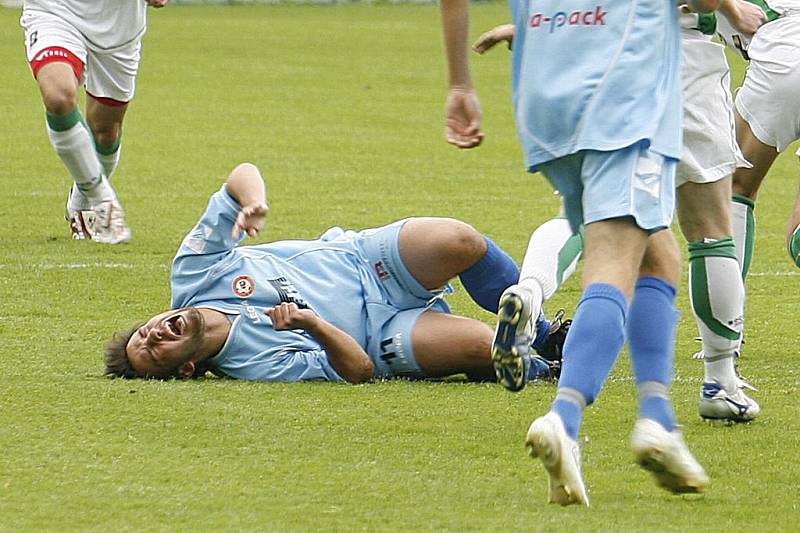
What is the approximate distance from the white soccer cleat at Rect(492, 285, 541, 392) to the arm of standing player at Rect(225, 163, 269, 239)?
978 mm

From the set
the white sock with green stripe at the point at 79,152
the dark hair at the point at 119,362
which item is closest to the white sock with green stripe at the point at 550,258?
the dark hair at the point at 119,362

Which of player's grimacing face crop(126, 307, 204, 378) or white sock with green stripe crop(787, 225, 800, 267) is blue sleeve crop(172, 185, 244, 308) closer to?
player's grimacing face crop(126, 307, 204, 378)

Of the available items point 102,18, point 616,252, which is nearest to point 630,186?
point 616,252

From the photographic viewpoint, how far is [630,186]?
12.5ft

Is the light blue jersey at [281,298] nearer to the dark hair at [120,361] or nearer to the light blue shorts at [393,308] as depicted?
the light blue shorts at [393,308]

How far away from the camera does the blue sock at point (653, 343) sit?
157 inches

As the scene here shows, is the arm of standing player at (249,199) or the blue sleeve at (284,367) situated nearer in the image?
the arm of standing player at (249,199)

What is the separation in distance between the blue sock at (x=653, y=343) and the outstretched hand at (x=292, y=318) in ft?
4.78

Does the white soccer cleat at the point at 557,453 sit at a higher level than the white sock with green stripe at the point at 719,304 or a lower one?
higher

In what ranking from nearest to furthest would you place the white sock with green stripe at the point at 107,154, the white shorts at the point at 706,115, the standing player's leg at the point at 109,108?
the white shorts at the point at 706,115
the standing player's leg at the point at 109,108
the white sock with green stripe at the point at 107,154

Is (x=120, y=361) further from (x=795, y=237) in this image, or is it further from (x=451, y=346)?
(x=795, y=237)

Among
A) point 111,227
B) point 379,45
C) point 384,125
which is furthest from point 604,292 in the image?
point 379,45

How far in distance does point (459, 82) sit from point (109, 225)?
15.1 ft

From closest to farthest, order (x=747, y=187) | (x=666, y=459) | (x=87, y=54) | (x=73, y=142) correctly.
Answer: (x=666, y=459), (x=747, y=187), (x=73, y=142), (x=87, y=54)
